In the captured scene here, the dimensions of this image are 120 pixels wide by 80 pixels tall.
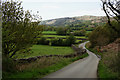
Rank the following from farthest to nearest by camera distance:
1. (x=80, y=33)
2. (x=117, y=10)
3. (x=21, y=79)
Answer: (x=80, y=33) → (x=117, y=10) → (x=21, y=79)

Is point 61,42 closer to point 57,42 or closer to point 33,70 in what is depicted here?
point 57,42

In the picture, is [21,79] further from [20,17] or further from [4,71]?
[20,17]

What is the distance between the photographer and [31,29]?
17.2 meters

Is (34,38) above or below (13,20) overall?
below

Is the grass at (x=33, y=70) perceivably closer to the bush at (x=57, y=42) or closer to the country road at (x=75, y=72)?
the country road at (x=75, y=72)

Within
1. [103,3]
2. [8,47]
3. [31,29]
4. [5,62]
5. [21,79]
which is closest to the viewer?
[21,79]

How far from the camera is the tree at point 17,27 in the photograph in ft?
50.7

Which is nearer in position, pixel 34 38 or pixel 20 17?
pixel 20 17

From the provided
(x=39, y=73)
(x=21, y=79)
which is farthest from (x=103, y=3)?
(x=21, y=79)

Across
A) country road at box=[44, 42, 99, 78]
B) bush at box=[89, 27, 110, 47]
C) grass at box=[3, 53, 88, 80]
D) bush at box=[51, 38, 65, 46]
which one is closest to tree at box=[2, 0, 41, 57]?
grass at box=[3, 53, 88, 80]

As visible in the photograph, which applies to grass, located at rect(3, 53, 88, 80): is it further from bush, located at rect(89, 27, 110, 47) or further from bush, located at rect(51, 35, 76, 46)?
bush, located at rect(51, 35, 76, 46)

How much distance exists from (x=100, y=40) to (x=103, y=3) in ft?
166

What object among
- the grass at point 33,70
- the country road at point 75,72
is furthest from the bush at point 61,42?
the grass at point 33,70

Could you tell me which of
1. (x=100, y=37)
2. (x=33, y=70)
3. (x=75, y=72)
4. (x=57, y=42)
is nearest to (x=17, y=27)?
(x=33, y=70)
